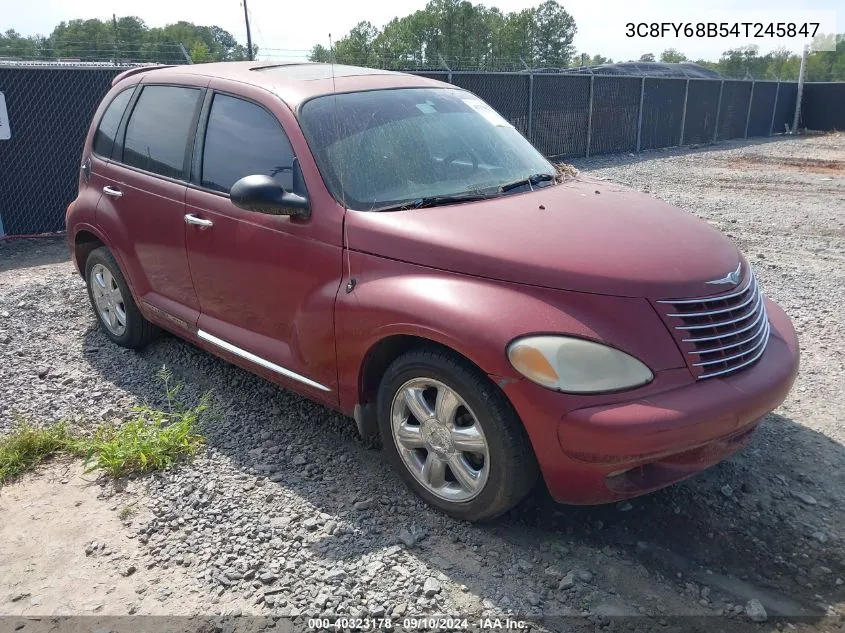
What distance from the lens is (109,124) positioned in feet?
16.4

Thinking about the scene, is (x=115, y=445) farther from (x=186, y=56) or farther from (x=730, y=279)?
(x=186, y=56)

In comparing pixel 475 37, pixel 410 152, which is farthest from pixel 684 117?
pixel 475 37

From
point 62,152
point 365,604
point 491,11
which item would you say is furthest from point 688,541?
point 491,11

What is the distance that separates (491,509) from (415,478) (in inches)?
16.5

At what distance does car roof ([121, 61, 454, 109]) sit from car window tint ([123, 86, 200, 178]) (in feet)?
0.46

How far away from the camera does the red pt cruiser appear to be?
9.18 ft

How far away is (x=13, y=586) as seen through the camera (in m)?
2.95

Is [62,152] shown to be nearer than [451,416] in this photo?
No

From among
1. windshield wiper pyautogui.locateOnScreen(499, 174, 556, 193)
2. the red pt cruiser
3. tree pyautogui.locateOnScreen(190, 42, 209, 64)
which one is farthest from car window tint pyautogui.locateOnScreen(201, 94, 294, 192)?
tree pyautogui.locateOnScreen(190, 42, 209, 64)

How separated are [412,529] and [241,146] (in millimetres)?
2187

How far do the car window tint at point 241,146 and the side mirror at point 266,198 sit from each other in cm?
20

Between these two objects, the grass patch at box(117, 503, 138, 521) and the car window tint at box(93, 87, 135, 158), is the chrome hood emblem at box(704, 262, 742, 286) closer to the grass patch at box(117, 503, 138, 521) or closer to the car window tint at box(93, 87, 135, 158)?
the grass patch at box(117, 503, 138, 521)

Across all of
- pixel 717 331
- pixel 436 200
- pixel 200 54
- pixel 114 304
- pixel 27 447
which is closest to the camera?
pixel 717 331

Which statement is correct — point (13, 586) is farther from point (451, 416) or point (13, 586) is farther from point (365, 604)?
point (451, 416)
